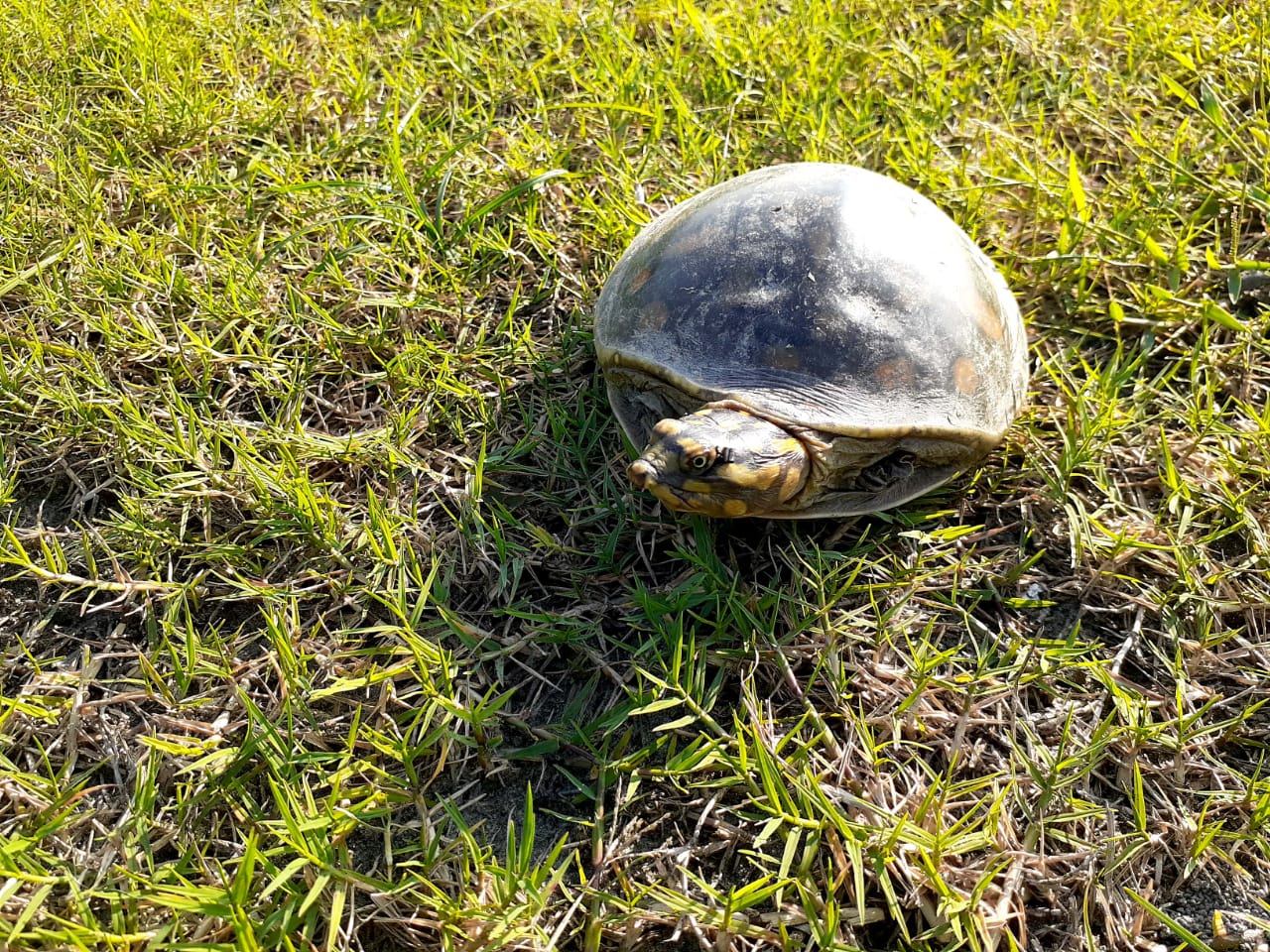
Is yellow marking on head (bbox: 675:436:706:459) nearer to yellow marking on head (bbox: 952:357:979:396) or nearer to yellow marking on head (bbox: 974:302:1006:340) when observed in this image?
yellow marking on head (bbox: 952:357:979:396)

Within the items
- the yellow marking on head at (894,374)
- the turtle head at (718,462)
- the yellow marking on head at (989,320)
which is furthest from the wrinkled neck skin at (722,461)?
the yellow marking on head at (989,320)

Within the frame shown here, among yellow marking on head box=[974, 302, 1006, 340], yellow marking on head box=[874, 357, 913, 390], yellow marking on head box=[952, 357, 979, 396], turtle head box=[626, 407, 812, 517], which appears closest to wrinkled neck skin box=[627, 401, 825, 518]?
turtle head box=[626, 407, 812, 517]

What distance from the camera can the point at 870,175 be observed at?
254cm

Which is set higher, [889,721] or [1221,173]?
[1221,173]

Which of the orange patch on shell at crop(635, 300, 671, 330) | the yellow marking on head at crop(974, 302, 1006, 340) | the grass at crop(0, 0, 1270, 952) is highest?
the orange patch on shell at crop(635, 300, 671, 330)

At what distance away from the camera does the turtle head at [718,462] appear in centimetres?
214

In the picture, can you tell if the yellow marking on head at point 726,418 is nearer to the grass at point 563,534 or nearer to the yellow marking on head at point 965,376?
the grass at point 563,534

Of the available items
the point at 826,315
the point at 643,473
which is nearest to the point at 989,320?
the point at 826,315

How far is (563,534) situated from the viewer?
2508 mm

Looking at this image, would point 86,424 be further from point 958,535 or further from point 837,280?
point 958,535

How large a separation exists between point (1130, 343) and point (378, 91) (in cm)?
263

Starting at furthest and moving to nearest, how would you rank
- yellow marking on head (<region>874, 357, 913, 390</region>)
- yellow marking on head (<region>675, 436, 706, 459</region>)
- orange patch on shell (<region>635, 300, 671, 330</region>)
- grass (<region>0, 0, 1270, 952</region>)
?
orange patch on shell (<region>635, 300, 671, 330</region>) → yellow marking on head (<region>874, 357, 913, 390</region>) → yellow marking on head (<region>675, 436, 706, 459</region>) → grass (<region>0, 0, 1270, 952</region>)

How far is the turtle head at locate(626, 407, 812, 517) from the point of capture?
214cm

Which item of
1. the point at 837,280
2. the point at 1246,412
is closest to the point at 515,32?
the point at 837,280
